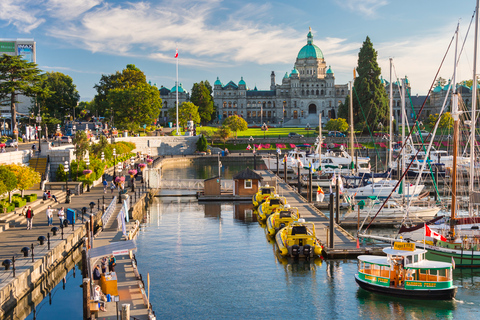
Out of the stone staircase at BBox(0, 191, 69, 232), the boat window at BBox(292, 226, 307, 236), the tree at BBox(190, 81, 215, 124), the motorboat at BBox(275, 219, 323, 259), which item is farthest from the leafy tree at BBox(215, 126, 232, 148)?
the boat window at BBox(292, 226, 307, 236)

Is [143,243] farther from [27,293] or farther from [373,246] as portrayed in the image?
[373,246]

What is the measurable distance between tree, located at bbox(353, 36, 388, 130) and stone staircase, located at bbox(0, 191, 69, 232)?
82.6m

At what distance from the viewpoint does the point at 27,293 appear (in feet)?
78.6

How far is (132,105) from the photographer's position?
A: 101688mm

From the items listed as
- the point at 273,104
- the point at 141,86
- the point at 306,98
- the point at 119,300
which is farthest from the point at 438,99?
the point at 119,300

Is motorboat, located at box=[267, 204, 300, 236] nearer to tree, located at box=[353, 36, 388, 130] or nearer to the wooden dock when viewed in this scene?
the wooden dock

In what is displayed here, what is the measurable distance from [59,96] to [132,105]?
1734 centimetres

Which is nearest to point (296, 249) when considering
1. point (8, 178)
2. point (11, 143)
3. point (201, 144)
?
point (8, 178)

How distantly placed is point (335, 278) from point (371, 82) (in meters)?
91.0

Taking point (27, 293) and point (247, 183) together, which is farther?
point (247, 183)

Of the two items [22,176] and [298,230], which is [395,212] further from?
[22,176]

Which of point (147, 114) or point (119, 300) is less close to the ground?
point (147, 114)

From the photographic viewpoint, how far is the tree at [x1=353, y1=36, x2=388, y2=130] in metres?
112

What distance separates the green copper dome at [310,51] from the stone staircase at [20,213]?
162 metres
